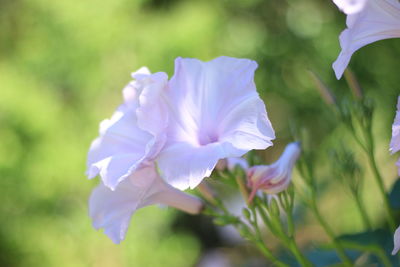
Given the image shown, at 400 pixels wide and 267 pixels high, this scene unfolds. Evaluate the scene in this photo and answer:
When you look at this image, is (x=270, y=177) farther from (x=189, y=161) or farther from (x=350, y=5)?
(x=350, y=5)

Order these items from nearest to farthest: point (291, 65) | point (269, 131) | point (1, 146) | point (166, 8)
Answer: point (269, 131), point (1, 146), point (291, 65), point (166, 8)

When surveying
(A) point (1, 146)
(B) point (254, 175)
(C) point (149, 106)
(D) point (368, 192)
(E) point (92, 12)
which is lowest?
(D) point (368, 192)

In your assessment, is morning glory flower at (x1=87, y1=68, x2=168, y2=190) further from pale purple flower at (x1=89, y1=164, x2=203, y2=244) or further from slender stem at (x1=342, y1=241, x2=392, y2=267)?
slender stem at (x1=342, y1=241, x2=392, y2=267)

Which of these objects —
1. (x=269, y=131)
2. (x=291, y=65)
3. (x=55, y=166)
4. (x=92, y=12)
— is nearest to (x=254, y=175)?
(x=269, y=131)

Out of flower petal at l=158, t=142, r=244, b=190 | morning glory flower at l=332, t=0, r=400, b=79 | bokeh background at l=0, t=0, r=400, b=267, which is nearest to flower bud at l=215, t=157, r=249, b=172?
flower petal at l=158, t=142, r=244, b=190

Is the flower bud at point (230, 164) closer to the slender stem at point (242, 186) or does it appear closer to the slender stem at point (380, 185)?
the slender stem at point (242, 186)

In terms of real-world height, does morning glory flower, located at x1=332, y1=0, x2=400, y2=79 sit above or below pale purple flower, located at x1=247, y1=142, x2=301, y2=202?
above

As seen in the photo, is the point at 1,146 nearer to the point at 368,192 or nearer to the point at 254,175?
the point at 368,192
